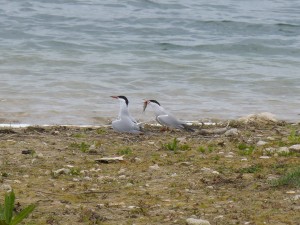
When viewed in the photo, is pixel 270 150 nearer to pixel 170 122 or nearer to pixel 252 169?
pixel 252 169

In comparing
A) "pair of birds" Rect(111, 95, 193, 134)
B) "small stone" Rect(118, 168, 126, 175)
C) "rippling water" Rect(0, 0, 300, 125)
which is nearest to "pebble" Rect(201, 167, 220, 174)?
"small stone" Rect(118, 168, 126, 175)

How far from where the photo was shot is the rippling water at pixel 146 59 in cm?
1155

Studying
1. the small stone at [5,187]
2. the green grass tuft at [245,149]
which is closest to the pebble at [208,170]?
the green grass tuft at [245,149]

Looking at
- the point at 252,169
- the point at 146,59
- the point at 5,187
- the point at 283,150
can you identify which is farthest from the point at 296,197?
the point at 146,59

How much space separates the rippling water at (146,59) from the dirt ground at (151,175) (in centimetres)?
216

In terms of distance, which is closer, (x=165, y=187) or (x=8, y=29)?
(x=165, y=187)

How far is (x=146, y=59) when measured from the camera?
16047mm

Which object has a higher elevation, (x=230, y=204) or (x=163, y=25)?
(x=230, y=204)

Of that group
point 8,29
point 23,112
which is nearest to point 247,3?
point 8,29

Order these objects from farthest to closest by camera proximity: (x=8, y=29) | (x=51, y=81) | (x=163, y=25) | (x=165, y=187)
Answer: (x=163, y=25) < (x=8, y=29) < (x=51, y=81) < (x=165, y=187)

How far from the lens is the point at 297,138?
8.09m

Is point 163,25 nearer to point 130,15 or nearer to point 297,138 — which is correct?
point 130,15

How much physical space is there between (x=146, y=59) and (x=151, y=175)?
9678 millimetres

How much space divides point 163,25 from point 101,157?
1392 cm
